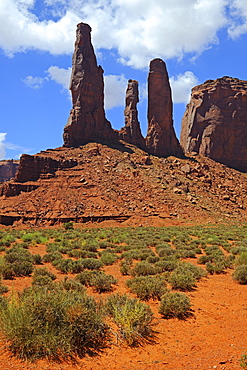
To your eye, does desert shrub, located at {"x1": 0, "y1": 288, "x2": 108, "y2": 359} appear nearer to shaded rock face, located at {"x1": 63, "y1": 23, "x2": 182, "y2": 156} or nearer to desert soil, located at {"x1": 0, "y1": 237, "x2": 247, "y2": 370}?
desert soil, located at {"x1": 0, "y1": 237, "x2": 247, "y2": 370}

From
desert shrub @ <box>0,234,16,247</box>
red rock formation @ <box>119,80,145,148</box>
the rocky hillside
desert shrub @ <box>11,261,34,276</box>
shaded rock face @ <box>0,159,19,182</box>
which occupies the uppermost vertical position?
red rock formation @ <box>119,80,145,148</box>

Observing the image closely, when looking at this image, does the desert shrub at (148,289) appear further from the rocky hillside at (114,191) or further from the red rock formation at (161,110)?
the red rock formation at (161,110)

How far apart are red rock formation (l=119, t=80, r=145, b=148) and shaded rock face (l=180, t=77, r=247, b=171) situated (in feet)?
57.5

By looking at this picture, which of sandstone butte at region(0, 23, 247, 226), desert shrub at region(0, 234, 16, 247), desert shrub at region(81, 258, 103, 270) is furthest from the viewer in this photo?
sandstone butte at region(0, 23, 247, 226)

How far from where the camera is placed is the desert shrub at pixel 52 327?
499cm

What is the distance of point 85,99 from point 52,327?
5900 centimetres

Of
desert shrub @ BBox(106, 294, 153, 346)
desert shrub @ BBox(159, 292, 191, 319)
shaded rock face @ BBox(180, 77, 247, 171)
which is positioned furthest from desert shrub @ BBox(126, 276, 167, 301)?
shaded rock face @ BBox(180, 77, 247, 171)

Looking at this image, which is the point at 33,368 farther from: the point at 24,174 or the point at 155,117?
the point at 155,117

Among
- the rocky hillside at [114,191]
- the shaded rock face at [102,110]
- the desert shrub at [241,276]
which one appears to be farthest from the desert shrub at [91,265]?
the shaded rock face at [102,110]

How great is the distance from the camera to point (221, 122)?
239 feet

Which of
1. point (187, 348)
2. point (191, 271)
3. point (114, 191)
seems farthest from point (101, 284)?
point (114, 191)

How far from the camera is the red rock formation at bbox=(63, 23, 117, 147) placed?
58.7 meters

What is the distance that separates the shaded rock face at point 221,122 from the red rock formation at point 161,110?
10.8 metres

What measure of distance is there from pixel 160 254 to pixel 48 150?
147 feet
